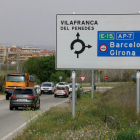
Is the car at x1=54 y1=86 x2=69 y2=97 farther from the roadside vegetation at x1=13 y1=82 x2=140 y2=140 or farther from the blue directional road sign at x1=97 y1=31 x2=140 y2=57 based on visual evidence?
the blue directional road sign at x1=97 y1=31 x2=140 y2=57

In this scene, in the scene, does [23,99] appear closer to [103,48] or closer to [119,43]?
[103,48]

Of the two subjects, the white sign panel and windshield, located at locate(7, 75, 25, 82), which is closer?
A: the white sign panel

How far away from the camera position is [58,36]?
39.5 feet

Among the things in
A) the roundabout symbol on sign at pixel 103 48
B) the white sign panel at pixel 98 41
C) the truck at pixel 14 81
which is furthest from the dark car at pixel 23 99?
the truck at pixel 14 81

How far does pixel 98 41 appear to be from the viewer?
39.5ft

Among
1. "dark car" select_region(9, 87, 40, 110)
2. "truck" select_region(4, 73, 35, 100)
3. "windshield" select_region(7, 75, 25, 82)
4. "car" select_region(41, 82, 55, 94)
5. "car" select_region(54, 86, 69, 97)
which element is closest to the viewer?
A: "dark car" select_region(9, 87, 40, 110)

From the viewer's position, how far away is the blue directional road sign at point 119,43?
1197 centimetres

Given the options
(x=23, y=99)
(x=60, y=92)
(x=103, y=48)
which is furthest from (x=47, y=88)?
(x=103, y=48)

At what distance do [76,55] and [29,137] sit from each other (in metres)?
4.52

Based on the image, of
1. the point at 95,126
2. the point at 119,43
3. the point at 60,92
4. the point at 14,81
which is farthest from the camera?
the point at 60,92

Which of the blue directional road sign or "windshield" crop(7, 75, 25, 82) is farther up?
the blue directional road sign

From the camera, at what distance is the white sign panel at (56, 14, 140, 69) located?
11984 millimetres

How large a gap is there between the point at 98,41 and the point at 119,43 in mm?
822

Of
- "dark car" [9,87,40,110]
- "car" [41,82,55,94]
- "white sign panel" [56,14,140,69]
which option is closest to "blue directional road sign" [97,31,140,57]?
"white sign panel" [56,14,140,69]
